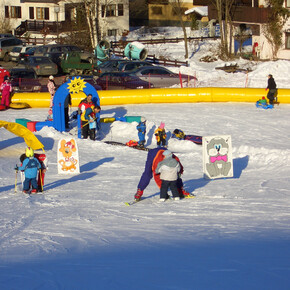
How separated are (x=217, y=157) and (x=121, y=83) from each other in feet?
43.5

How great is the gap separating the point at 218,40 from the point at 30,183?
3494 centimetres

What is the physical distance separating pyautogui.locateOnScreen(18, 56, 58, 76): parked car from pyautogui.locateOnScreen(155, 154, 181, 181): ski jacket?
22.3 m

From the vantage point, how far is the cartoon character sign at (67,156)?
15.7m

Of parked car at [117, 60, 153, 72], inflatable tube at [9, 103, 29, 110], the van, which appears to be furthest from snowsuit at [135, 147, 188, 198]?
the van

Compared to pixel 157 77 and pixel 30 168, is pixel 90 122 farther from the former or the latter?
pixel 157 77

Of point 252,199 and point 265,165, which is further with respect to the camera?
point 265,165

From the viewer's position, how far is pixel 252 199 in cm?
1318

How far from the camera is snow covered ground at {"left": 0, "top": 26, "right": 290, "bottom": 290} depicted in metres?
8.55

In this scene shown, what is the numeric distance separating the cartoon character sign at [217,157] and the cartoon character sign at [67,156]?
3254mm

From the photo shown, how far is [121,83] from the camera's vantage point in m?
27.7

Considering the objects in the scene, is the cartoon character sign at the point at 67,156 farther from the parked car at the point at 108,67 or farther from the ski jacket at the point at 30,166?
the parked car at the point at 108,67

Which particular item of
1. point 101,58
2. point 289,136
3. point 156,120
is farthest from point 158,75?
point 101,58

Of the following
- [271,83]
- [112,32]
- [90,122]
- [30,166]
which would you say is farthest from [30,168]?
[112,32]

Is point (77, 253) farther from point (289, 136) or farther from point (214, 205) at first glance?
point (289, 136)
